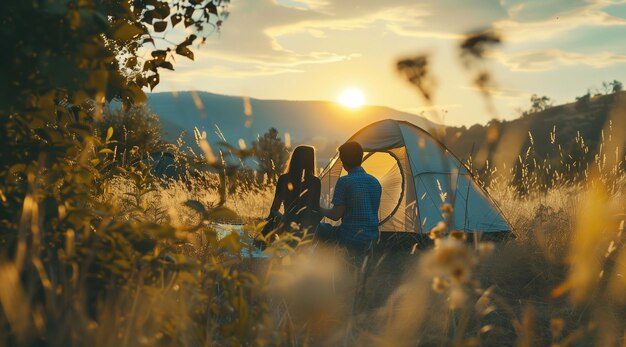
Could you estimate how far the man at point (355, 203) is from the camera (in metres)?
6.42

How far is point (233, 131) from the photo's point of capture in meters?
164

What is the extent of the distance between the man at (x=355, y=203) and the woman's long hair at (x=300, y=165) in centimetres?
40

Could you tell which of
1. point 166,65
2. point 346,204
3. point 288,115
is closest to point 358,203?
point 346,204

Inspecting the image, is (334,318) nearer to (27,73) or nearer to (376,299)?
(376,299)

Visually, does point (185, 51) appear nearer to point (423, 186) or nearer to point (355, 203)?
point (355, 203)

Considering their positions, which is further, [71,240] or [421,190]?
[421,190]

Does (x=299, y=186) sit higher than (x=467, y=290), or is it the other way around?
(x=299, y=186)

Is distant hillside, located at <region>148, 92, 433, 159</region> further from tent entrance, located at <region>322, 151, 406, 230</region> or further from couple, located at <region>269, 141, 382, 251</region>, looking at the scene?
couple, located at <region>269, 141, 382, 251</region>

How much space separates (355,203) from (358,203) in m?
0.03

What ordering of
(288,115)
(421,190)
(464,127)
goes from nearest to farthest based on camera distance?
(421,190), (464,127), (288,115)

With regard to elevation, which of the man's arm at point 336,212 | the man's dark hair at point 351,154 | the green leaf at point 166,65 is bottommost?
the man's arm at point 336,212

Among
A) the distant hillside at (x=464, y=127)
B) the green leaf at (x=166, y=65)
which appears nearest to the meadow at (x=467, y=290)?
Result: the green leaf at (x=166, y=65)

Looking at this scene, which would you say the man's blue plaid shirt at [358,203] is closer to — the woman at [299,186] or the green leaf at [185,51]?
the woman at [299,186]

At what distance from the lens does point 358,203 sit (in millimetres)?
6430
